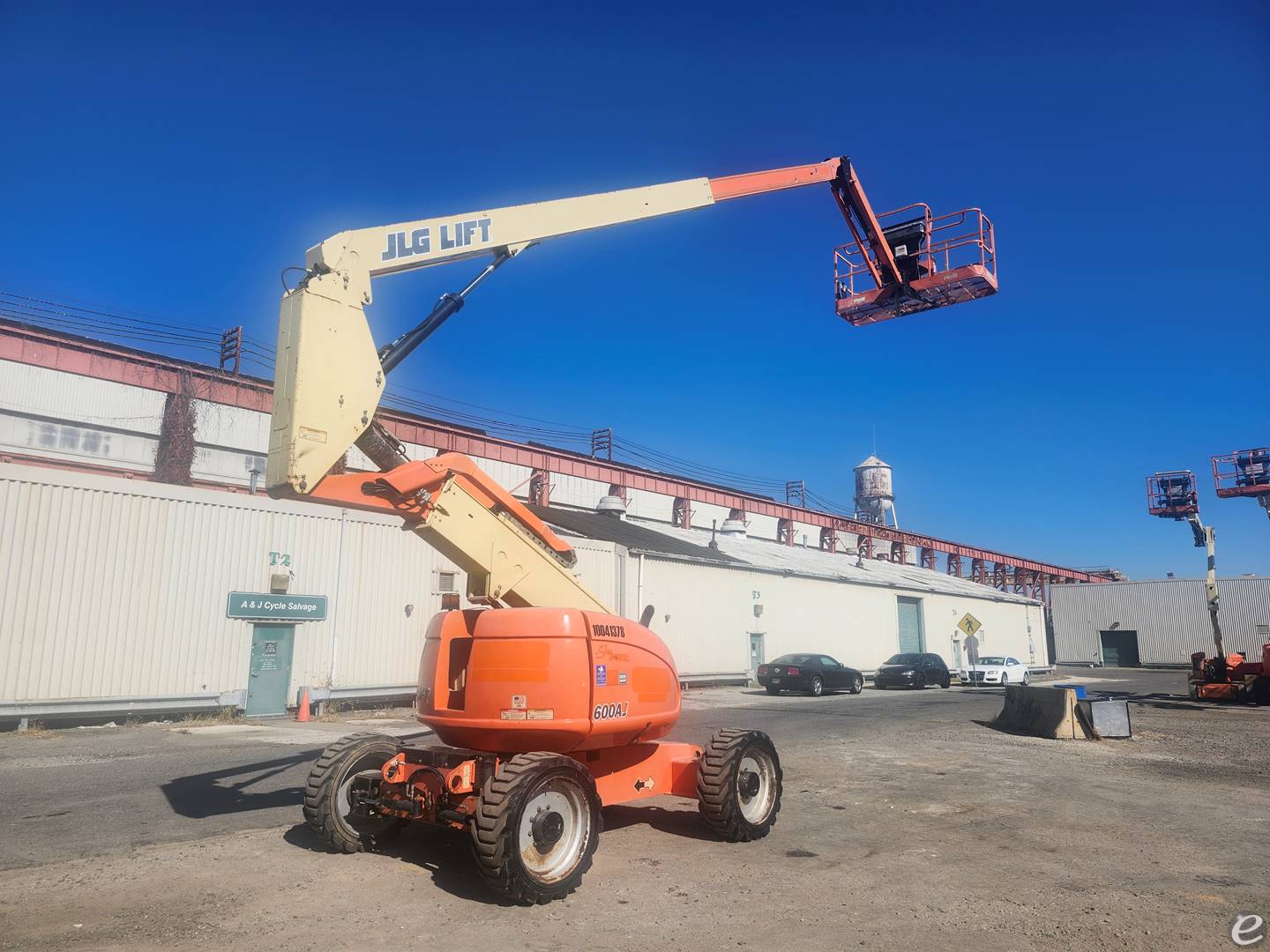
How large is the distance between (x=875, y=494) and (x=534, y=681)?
69345mm

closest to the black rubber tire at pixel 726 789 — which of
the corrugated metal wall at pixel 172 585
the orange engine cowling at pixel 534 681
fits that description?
the orange engine cowling at pixel 534 681

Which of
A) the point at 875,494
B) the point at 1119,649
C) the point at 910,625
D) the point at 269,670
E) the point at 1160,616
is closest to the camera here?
the point at 269,670

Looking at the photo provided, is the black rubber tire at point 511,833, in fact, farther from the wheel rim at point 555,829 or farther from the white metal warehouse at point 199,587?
the white metal warehouse at point 199,587

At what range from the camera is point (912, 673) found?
30734 mm

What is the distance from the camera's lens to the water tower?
71.4 meters

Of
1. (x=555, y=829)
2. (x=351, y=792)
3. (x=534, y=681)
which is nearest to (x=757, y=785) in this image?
(x=555, y=829)

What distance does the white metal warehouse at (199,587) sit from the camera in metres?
14.5

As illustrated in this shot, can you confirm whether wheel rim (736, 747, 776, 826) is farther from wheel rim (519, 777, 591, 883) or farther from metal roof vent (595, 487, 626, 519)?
metal roof vent (595, 487, 626, 519)

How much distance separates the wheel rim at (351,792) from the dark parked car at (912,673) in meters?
27.1

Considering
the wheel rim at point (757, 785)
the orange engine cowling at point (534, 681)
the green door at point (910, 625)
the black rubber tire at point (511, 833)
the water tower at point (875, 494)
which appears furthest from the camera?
the water tower at point (875, 494)

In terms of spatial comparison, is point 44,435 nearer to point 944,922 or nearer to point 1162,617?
point 944,922

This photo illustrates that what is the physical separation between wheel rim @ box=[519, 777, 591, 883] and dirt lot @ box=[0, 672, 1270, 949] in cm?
26

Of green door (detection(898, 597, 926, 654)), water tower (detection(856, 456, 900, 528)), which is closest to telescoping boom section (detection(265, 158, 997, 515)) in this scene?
green door (detection(898, 597, 926, 654))

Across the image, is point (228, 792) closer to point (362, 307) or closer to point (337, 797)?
point (337, 797)
